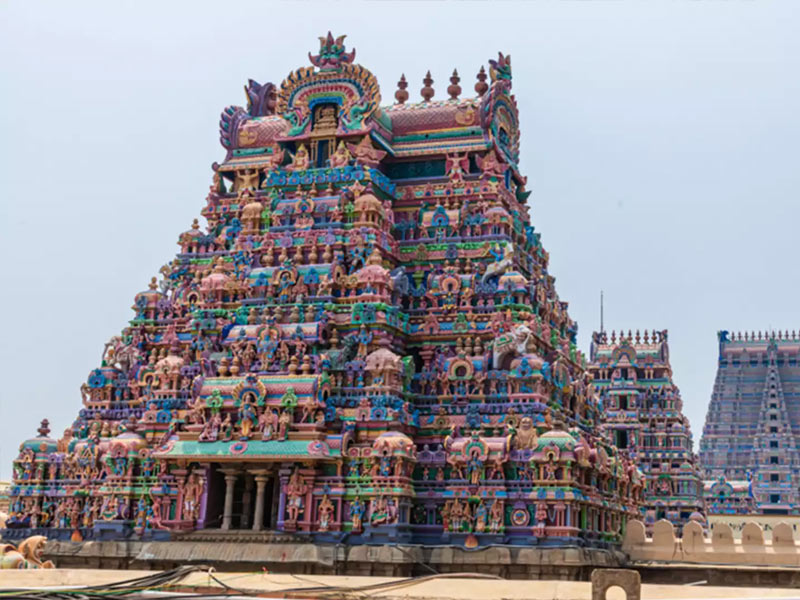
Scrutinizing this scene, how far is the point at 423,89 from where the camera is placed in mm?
47562

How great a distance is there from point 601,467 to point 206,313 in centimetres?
1623

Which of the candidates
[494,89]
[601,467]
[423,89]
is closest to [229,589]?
[601,467]

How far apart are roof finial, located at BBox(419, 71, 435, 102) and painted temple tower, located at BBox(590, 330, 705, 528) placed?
96.3 feet

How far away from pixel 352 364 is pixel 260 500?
18.7 feet

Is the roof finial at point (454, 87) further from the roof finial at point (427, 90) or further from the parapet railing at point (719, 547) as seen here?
the parapet railing at point (719, 547)

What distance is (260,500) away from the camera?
3619 centimetres

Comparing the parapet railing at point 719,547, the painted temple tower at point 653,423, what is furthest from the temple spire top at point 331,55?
the painted temple tower at point 653,423

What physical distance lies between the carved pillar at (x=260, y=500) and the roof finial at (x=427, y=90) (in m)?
19.4

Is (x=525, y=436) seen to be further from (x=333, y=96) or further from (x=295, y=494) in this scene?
(x=333, y=96)

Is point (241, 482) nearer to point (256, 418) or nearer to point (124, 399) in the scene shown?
point (256, 418)

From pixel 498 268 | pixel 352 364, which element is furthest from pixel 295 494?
pixel 498 268

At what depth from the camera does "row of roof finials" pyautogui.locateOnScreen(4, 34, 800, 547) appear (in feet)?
117

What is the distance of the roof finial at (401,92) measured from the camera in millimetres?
47656

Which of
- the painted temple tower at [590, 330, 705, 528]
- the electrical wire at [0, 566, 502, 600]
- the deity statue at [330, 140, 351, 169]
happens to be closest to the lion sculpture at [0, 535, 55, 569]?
the electrical wire at [0, 566, 502, 600]
